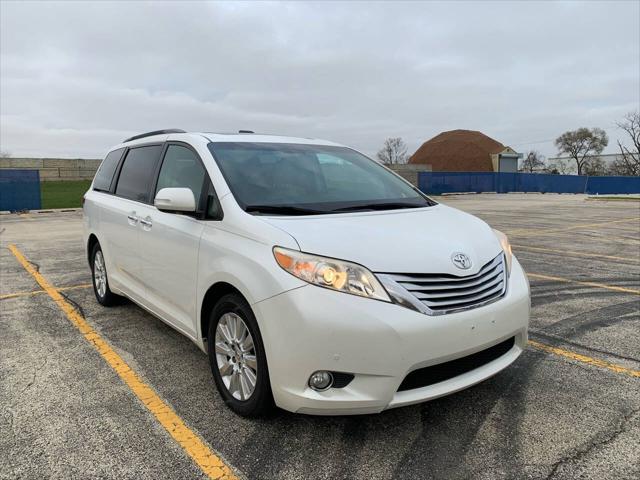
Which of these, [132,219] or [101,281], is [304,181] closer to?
[132,219]

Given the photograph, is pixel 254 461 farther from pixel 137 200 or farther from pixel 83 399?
pixel 137 200

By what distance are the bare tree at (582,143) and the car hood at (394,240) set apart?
98.1m

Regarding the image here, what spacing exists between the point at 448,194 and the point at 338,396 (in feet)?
122

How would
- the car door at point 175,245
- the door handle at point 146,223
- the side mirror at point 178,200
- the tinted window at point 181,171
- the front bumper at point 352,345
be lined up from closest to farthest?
the front bumper at point 352,345 → the side mirror at point 178,200 → the car door at point 175,245 → the tinted window at point 181,171 → the door handle at point 146,223

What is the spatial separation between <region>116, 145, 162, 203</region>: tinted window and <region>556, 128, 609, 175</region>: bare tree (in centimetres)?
9778

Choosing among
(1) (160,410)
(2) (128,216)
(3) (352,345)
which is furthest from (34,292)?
(3) (352,345)

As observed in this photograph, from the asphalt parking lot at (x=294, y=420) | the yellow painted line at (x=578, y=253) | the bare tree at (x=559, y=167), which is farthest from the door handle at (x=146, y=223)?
the bare tree at (x=559, y=167)

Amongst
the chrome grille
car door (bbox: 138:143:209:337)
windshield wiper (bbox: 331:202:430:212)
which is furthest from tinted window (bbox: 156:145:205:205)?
the chrome grille

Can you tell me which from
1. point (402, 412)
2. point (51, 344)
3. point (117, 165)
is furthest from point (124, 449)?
point (117, 165)

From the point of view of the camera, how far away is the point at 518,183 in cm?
4478

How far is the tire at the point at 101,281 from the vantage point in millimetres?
5309

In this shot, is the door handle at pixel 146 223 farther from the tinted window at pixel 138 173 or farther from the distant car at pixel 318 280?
the tinted window at pixel 138 173

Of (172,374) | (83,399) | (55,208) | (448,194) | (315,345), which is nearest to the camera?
(315,345)

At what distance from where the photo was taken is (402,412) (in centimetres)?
308
